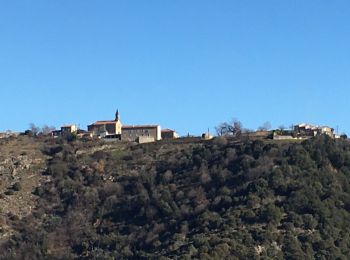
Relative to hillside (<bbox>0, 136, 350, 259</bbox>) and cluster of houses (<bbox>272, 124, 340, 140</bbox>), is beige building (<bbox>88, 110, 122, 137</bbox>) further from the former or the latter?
cluster of houses (<bbox>272, 124, 340, 140</bbox>)

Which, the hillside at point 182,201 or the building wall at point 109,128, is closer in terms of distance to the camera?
the hillside at point 182,201

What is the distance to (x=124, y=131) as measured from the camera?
121m

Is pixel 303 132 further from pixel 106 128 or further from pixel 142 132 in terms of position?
pixel 106 128

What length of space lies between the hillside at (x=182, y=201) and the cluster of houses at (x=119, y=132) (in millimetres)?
7650

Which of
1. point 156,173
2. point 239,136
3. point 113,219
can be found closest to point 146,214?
point 113,219

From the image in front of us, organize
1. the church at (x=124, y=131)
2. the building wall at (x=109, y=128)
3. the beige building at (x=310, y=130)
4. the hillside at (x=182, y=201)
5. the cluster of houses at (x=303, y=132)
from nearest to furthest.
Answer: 1. the hillside at (x=182, y=201)
2. the cluster of houses at (x=303, y=132)
3. the beige building at (x=310, y=130)
4. the church at (x=124, y=131)
5. the building wall at (x=109, y=128)

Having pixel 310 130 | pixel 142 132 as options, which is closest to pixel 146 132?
pixel 142 132

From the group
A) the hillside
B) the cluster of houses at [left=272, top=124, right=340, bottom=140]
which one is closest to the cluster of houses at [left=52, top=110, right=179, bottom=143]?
the hillside

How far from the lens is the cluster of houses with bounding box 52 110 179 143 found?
117 meters

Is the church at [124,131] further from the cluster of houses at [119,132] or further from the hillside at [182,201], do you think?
the hillside at [182,201]

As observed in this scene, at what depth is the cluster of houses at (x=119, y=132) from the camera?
11695 cm

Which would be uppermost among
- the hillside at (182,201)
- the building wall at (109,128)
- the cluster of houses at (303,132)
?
the building wall at (109,128)

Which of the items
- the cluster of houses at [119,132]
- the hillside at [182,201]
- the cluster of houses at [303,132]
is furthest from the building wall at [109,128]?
the cluster of houses at [303,132]

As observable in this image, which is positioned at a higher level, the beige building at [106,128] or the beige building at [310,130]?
the beige building at [106,128]
